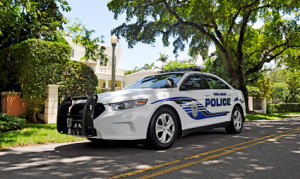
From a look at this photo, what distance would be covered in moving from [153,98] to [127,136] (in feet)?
3.07

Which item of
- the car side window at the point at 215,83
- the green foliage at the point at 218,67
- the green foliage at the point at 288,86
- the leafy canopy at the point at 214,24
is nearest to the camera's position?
the car side window at the point at 215,83

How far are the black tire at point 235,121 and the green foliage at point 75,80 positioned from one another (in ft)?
21.3

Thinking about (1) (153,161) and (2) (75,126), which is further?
(2) (75,126)

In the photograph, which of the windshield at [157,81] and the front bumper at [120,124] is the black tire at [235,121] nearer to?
the windshield at [157,81]

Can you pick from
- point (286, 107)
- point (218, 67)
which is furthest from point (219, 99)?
point (286, 107)

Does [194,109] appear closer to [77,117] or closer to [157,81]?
[157,81]

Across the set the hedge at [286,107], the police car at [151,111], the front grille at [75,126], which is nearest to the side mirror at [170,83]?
the police car at [151,111]

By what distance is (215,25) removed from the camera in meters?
18.3

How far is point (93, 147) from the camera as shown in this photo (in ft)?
18.3

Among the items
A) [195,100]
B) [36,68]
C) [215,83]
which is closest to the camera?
[195,100]

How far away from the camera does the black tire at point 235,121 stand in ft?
24.3

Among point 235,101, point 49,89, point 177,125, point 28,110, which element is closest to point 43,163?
point 177,125

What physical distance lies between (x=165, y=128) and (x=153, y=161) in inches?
42.1

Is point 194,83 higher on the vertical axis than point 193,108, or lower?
higher
